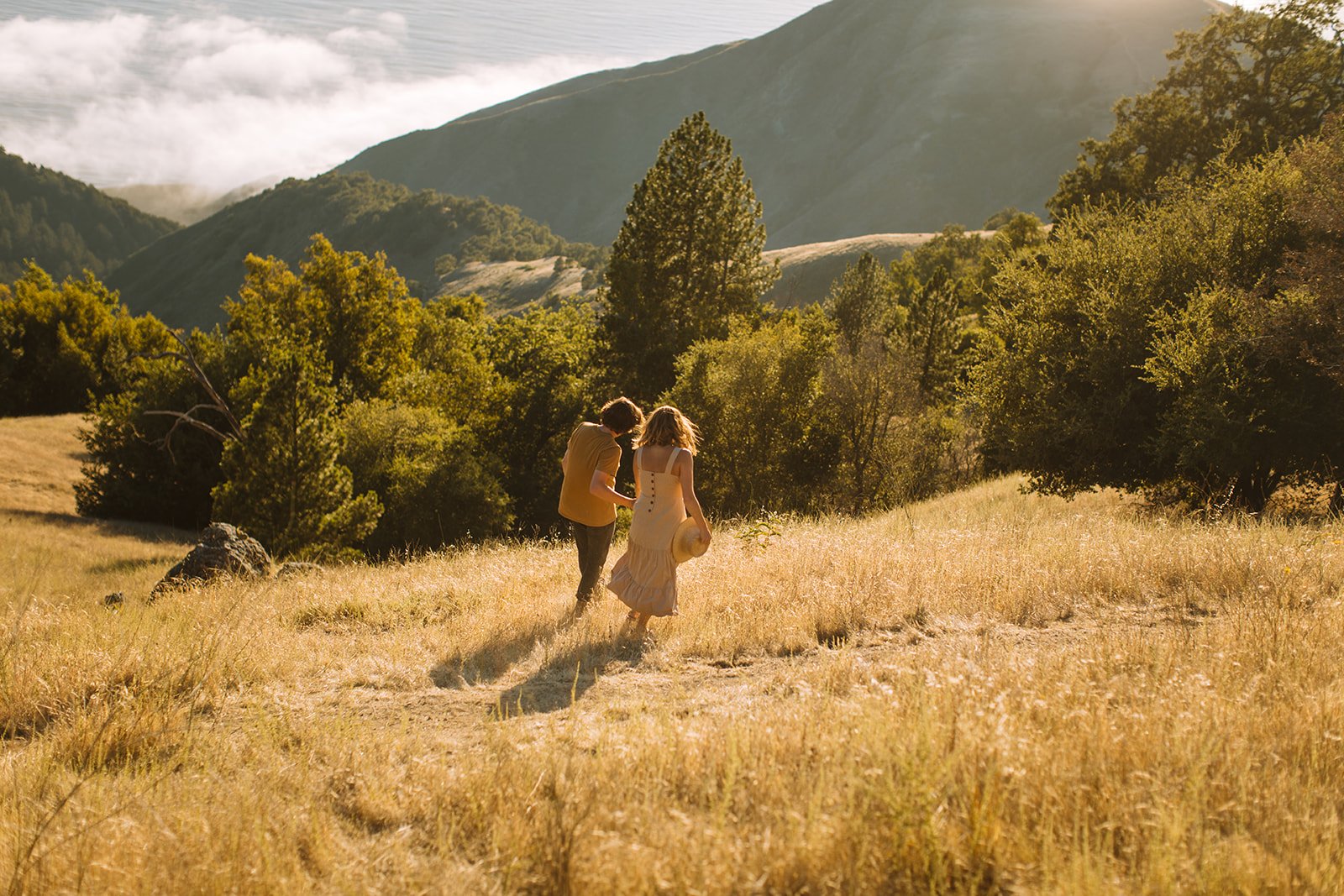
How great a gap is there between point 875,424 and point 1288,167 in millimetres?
21655

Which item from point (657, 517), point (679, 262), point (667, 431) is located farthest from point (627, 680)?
point (679, 262)

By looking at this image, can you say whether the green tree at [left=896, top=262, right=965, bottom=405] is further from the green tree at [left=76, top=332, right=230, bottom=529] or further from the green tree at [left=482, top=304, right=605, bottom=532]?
the green tree at [left=76, top=332, right=230, bottom=529]

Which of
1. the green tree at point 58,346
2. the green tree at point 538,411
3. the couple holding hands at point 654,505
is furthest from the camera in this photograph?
the green tree at point 58,346

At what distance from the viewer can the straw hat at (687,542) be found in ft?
25.4

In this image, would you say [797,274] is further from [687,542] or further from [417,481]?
[687,542]

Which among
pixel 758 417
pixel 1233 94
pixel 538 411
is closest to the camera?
pixel 1233 94

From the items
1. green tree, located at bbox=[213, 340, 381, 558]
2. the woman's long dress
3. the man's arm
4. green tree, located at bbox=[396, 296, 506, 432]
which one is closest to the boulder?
the man's arm

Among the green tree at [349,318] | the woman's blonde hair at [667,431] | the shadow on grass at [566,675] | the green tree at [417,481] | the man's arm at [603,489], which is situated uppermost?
the green tree at [349,318]

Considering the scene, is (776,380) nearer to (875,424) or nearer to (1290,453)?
(875,424)

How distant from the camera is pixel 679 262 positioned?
44438 millimetres

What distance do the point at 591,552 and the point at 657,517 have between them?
4.28 feet

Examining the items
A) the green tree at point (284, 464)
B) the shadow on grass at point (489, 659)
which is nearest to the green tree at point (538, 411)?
the green tree at point (284, 464)

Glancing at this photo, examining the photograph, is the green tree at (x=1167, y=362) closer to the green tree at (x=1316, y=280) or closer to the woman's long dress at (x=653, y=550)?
the green tree at (x=1316, y=280)

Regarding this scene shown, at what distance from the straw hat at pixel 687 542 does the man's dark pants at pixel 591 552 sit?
3.92ft
